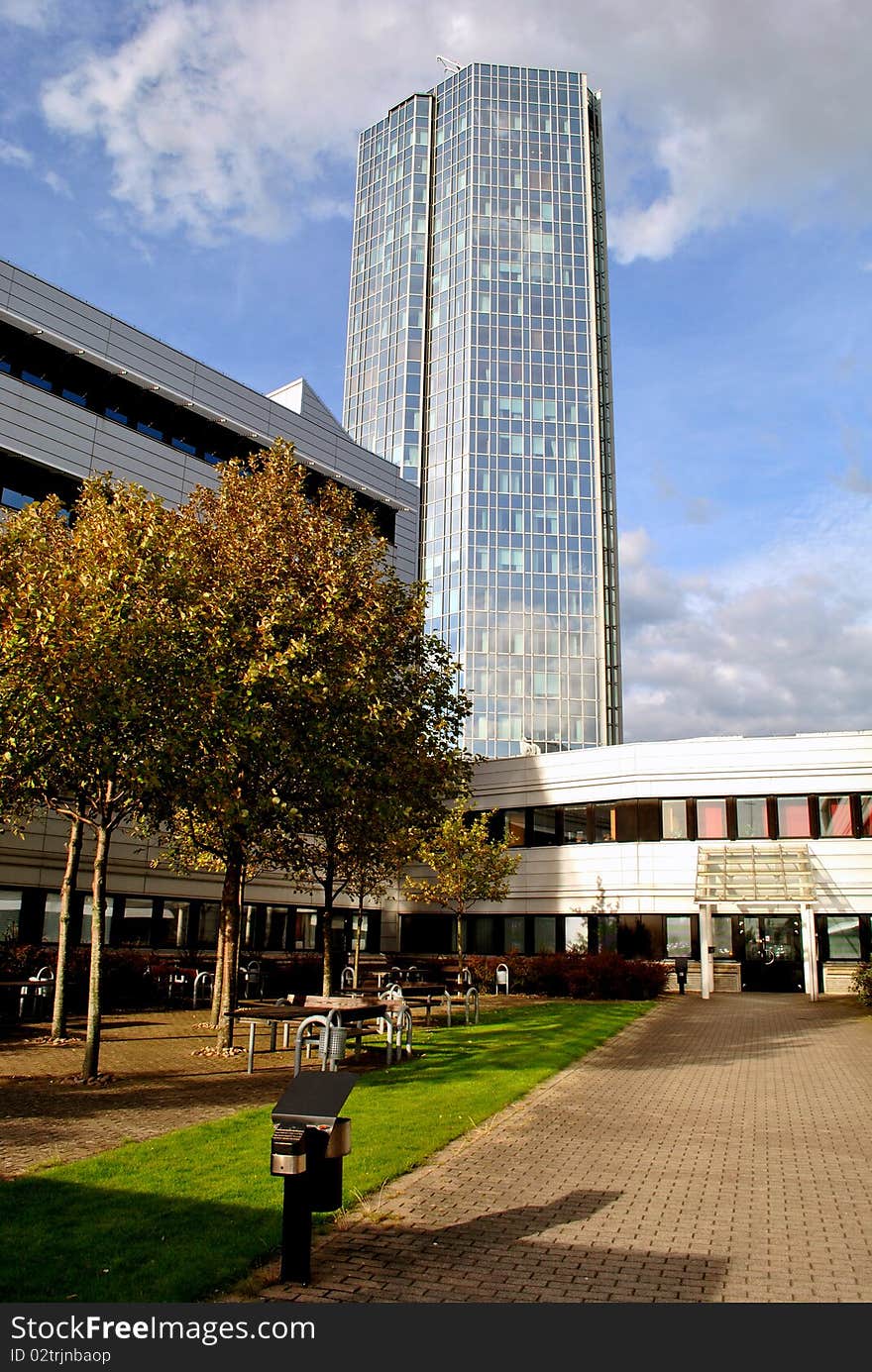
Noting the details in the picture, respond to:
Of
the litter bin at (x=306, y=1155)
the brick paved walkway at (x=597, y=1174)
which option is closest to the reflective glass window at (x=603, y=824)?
the brick paved walkway at (x=597, y=1174)

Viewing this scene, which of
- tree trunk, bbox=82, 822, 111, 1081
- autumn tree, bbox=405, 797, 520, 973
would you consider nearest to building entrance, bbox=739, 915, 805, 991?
autumn tree, bbox=405, 797, 520, 973

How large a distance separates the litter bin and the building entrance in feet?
108

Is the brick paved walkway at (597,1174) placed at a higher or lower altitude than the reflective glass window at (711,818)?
lower

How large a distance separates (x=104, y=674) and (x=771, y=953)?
2962 cm

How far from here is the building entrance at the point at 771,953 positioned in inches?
1425

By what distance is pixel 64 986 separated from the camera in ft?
59.7

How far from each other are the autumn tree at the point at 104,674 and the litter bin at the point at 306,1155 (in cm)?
816

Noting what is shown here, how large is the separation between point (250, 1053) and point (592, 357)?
99.4 meters

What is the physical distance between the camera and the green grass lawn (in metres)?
6.23

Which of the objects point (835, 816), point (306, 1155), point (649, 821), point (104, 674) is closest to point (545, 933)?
point (649, 821)

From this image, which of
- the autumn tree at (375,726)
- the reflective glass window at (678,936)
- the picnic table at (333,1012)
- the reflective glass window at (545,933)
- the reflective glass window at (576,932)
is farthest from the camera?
the reflective glass window at (545,933)

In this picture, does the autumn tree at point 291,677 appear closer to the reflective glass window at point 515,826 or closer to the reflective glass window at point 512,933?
the reflective glass window at point 515,826

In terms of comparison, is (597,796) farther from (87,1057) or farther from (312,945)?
(87,1057)

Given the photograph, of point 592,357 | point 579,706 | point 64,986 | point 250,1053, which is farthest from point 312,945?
point 592,357
